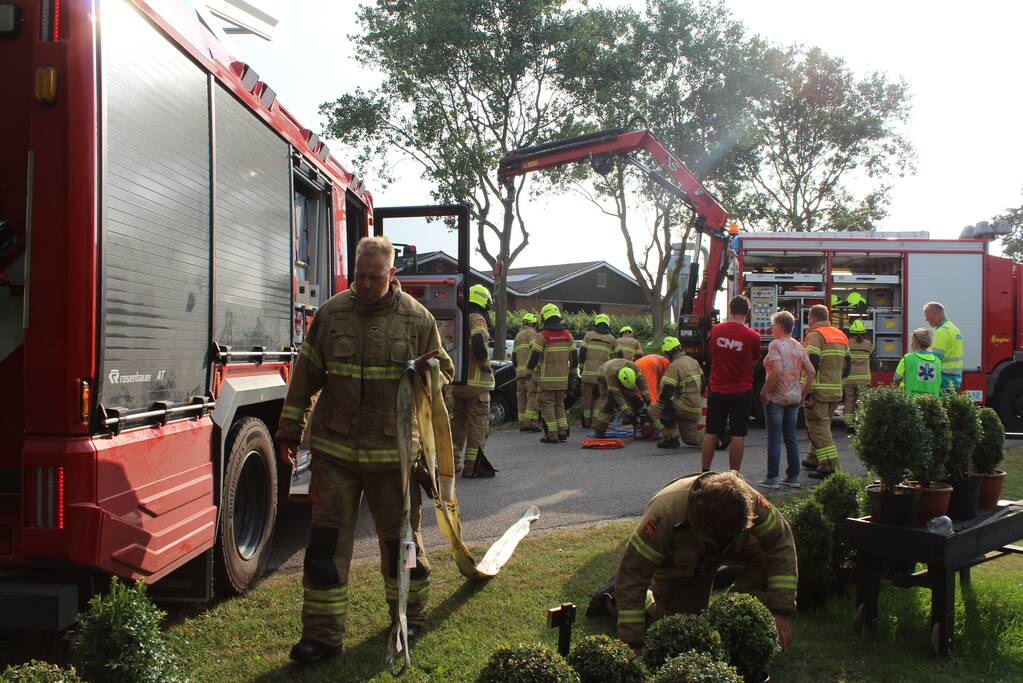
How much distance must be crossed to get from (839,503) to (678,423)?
6629mm

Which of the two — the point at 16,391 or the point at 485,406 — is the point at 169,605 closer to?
the point at 16,391

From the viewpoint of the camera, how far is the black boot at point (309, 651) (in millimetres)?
3693

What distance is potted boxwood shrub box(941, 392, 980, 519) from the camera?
4.37m

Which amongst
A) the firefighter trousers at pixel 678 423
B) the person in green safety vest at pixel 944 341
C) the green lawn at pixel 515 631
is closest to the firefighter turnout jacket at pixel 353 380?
the green lawn at pixel 515 631

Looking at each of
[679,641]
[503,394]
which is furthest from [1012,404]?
[679,641]

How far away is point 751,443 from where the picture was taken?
11.5m

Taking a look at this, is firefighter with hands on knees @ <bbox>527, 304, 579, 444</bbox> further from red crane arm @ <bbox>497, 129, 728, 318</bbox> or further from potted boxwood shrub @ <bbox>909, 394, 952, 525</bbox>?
potted boxwood shrub @ <bbox>909, 394, 952, 525</bbox>

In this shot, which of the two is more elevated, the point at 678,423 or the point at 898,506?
the point at 898,506

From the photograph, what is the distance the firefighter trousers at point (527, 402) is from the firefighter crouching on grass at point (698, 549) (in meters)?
9.01

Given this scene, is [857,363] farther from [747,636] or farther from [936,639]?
[747,636]

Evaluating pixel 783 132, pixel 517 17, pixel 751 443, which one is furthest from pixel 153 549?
pixel 783 132

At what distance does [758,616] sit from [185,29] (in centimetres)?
372

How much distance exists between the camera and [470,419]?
8422 mm

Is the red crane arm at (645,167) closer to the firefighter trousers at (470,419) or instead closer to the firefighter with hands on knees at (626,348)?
the firefighter with hands on knees at (626,348)
